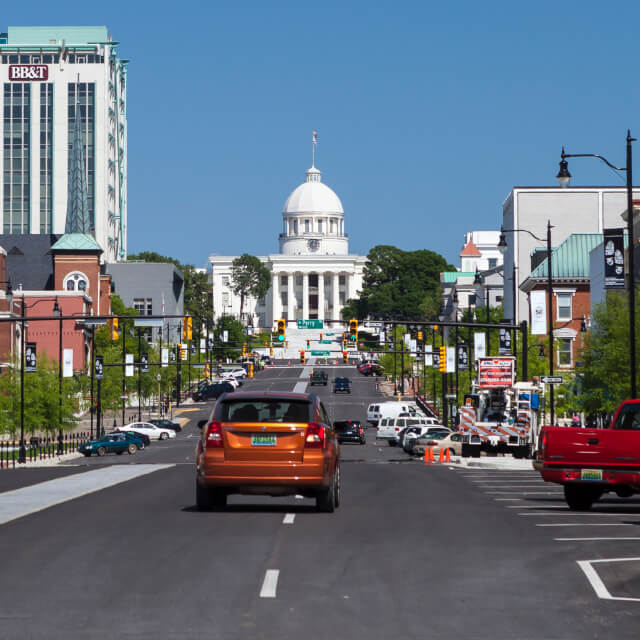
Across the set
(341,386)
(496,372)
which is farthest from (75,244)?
(496,372)

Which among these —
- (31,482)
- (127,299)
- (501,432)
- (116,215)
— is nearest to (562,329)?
(501,432)

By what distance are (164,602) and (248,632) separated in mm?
1590

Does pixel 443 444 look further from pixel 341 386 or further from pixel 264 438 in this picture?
pixel 341 386

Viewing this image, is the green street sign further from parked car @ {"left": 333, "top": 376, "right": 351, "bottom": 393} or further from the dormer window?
the dormer window

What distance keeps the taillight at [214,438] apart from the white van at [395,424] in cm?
5473

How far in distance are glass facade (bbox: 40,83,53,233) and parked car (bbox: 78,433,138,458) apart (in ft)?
372

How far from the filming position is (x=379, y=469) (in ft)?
138

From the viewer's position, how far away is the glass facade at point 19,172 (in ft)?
591

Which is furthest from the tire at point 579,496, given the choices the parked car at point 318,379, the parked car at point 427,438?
the parked car at point 318,379

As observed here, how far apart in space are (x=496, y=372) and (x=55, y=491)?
2495 cm

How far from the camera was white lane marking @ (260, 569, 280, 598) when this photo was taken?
12.3 meters

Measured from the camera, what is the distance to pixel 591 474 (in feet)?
74.2

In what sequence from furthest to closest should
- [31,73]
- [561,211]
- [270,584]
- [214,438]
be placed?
[31,73] → [561,211] → [214,438] → [270,584]

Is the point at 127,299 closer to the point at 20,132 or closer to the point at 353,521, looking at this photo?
the point at 20,132
